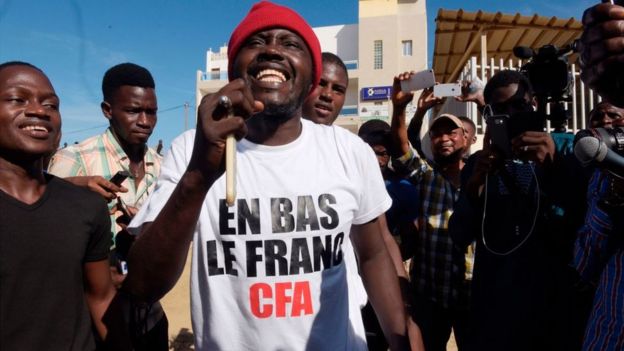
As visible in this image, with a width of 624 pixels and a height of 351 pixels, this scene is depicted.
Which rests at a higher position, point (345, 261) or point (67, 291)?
point (345, 261)

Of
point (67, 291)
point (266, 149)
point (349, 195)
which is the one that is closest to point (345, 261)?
point (349, 195)

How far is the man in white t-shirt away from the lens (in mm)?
1314

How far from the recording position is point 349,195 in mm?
1530

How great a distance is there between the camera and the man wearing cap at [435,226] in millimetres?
2816

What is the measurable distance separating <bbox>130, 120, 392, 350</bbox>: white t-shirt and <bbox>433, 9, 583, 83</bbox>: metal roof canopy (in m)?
6.75

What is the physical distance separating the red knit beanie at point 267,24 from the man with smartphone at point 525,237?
1.05 meters

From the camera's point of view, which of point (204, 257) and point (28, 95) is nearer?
point (204, 257)

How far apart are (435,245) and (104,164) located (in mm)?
2090

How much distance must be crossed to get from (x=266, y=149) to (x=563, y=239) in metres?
1.53

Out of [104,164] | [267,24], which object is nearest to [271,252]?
[267,24]

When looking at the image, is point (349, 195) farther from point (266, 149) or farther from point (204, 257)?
point (204, 257)

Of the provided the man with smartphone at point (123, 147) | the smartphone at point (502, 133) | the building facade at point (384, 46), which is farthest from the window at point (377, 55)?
the smartphone at point (502, 133)

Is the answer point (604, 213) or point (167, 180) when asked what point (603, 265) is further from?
point (167, 180)

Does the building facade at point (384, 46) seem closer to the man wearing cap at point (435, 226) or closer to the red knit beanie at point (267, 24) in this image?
the man wearing cap at point (435, 226)
